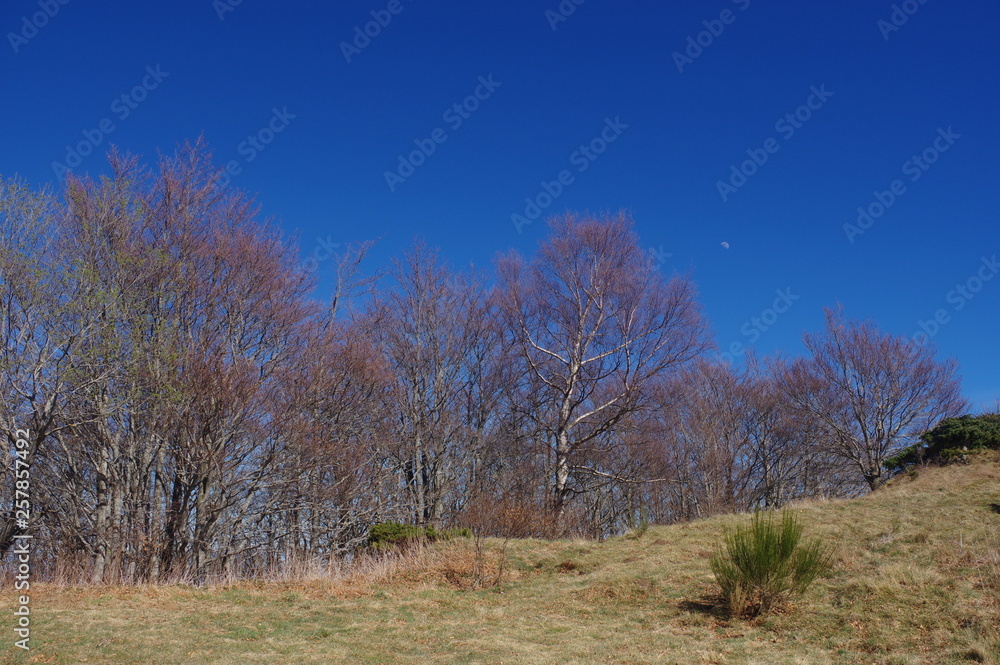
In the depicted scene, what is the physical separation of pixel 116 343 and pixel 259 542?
725 centimetres

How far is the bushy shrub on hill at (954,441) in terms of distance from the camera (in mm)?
18156

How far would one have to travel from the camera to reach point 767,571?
869 cm

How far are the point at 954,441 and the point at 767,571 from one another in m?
14.6

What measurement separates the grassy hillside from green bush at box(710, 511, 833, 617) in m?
0.28

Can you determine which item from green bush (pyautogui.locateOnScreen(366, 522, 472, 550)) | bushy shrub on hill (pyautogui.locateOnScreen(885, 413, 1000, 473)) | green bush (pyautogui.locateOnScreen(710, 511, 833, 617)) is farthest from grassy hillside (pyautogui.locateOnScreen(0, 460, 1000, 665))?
bushy shrub on hill (pyautogui.locateOnScreen(885, 413, 1000, 473))

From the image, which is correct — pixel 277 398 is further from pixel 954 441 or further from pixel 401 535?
pixel 954 441

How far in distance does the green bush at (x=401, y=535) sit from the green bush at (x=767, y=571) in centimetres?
743

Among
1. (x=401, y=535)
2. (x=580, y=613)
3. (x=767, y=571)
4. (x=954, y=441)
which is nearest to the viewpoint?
(x=767, y=571)

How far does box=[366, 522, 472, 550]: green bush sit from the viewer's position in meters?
14.8

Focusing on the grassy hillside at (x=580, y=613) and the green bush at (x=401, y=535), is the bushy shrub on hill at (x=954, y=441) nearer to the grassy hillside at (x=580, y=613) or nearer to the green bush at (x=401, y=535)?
the grassy hillside at (x=580, y=613)

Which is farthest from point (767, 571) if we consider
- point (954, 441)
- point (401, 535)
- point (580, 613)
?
point (954, 441)

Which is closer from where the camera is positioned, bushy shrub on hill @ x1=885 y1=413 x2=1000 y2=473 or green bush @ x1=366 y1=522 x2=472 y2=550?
green bush @ x1=366 y1=522 x2=472 y2=550

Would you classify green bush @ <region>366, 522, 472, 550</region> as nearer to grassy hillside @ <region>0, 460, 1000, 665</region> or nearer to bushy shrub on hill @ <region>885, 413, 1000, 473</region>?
grassy hillside @ <region>0, 460, 1000, 665</region>

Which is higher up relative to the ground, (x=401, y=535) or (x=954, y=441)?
(x=954, y=441)
